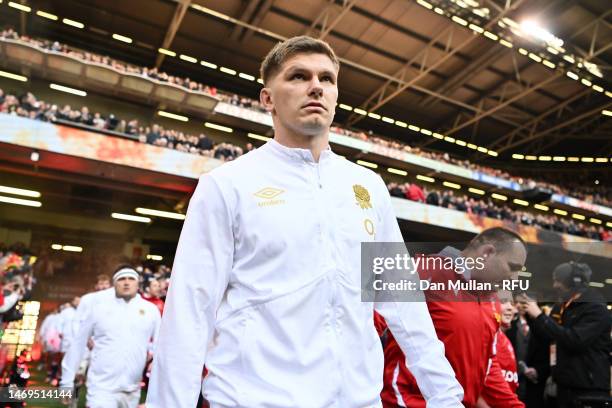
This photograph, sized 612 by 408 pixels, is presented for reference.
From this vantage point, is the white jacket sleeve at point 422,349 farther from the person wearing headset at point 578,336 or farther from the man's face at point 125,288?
the man's face at point 125,288

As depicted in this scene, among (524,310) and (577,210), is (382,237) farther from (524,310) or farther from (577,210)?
(577,210)

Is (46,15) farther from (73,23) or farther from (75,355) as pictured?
(75,355)

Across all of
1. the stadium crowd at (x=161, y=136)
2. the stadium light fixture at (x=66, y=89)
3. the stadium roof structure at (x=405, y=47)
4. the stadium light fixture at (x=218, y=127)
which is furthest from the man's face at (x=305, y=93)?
the stadium light fixture at (x=218, y=127)

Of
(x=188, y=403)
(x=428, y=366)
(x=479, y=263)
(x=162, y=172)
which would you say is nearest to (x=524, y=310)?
(x=479, y=263)

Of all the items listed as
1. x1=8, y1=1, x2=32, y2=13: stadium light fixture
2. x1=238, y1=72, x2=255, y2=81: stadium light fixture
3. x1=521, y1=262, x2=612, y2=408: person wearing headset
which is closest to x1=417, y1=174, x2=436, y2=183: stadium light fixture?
x1=238, y1=72, x2=255, y2=81: stadium light fixture

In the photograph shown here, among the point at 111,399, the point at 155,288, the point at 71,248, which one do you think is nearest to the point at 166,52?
the point at 71,248

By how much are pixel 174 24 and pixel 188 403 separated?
24.0 metres

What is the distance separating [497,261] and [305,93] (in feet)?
6.00

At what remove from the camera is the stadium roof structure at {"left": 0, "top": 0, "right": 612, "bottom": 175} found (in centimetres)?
2283

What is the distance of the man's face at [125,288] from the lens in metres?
5.85

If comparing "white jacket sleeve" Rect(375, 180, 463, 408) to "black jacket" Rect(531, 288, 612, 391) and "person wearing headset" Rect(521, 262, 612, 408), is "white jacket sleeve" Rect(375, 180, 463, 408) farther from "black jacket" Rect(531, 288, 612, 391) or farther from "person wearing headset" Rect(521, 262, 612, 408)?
"black jacket" Rect(531, 288, 612, 391)

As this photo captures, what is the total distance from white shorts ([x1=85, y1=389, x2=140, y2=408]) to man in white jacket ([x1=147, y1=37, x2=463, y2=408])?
451 centimetres

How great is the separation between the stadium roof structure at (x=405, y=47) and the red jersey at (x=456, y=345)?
20.9 meters

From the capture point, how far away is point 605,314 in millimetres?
4172
